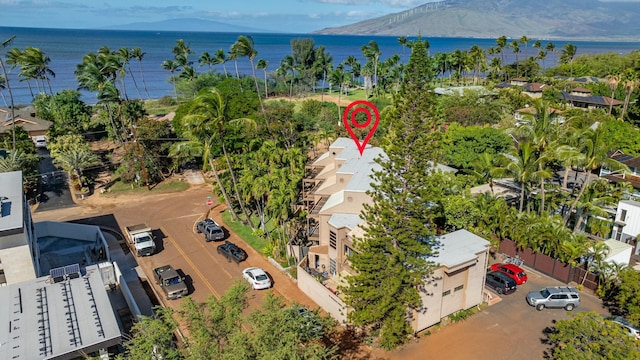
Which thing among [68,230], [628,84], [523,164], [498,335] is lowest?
[498,335]

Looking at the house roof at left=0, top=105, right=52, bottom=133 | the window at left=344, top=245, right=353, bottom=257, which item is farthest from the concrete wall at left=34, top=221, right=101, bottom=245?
the house roof at left=0, top=105, right=52, bottom=133

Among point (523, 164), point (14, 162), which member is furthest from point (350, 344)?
point (14, 162)

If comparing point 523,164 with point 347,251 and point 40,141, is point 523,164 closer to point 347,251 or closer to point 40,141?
point 347,251

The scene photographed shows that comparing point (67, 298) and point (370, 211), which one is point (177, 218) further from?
point (370, 211)

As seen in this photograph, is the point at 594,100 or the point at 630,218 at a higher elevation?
the point at 594,100

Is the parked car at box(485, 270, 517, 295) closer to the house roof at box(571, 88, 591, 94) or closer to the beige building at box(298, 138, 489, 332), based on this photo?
the beige building at box(298, 138, 489, 332)

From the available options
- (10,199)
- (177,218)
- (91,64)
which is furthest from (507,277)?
(91,64)

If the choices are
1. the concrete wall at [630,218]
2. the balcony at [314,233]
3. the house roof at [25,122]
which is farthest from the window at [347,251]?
the house roof at [25,122]

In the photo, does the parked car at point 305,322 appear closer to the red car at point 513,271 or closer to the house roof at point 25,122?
the red car at point 513,271
